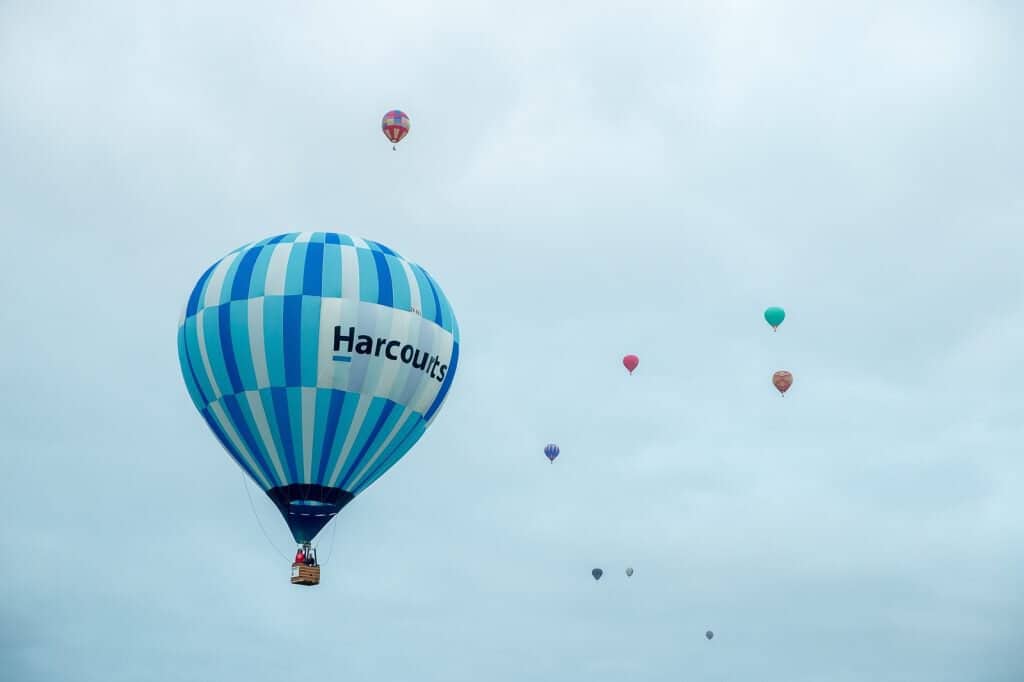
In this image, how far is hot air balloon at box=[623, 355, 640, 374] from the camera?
2320 inches

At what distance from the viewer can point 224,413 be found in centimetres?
4284

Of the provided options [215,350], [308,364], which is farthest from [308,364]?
[215,350]

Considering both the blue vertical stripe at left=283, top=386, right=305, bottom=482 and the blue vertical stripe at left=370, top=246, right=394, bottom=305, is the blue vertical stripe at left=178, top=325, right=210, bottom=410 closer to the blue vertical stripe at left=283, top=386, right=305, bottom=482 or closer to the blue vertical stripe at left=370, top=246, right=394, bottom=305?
the blue vertical stripe at left=283, top=386, right=305, bottom=482

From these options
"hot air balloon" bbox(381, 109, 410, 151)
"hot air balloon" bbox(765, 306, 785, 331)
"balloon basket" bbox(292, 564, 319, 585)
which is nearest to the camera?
"balloon basket" bbox(292, 564, 319, 585)

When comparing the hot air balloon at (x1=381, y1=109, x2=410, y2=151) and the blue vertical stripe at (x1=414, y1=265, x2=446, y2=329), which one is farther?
the hot air balloon at (x1=381, y1=109, x2=410, y2=151)

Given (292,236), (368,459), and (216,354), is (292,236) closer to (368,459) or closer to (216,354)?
(216,354)

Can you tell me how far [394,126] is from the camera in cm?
4869

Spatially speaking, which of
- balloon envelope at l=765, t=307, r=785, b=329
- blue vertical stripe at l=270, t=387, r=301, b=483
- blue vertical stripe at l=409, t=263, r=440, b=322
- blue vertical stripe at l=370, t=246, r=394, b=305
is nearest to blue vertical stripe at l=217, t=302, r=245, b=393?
blue vertical stripe at l=270, t=387, r=301, b=483

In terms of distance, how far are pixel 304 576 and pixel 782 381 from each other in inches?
988

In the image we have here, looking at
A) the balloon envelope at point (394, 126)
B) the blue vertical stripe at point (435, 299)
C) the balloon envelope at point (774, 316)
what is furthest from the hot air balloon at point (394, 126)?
the balloon envelope at point (774, 316)

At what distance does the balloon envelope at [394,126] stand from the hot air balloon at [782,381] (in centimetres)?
1921

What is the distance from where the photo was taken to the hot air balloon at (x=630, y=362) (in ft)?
193

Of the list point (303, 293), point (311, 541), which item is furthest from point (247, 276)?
point (311, 541)

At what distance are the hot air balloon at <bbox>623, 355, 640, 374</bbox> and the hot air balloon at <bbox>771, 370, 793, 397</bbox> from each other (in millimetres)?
5430
